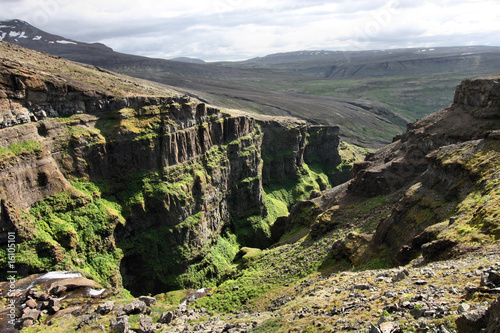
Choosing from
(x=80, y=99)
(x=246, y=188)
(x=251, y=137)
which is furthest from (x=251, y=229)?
(x=80, y=99)

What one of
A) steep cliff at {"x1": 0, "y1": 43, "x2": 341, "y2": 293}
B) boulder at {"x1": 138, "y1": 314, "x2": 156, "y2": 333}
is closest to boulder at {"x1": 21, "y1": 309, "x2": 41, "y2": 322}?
steep cliff at {"x1": 0, "y1": 43, "x2": 341, "y2": 293}

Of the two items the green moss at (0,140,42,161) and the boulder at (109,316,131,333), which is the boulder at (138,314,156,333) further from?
the green moss at (0,140,42,161)

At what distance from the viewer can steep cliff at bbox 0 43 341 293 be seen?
41469 millimetres

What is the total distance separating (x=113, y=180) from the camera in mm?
53094

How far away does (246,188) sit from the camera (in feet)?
264

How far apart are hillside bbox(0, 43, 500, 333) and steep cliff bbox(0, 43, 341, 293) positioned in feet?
0.70

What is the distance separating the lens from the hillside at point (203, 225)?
73.5 ft

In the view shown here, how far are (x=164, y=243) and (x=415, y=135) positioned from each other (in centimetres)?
4336

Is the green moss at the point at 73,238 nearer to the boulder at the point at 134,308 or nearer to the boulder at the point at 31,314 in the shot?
the boulder at the point at 31,314

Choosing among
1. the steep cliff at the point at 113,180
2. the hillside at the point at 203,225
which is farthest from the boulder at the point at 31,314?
the steep cliff at the point at 113,180

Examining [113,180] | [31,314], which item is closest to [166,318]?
[31,314]

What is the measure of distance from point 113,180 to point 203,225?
17.8 meters

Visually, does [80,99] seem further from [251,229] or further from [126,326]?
[251,229]

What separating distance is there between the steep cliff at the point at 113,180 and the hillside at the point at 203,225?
21cm
